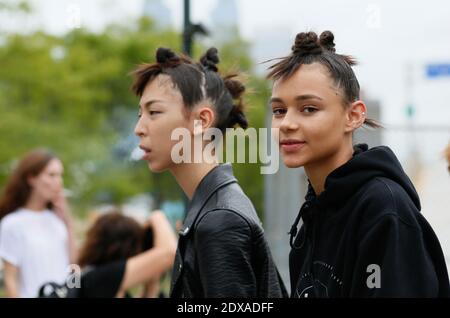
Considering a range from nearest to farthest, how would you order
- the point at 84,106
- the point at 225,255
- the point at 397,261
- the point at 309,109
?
1. the point at 397,261
2. the point at 309,109
3. the point at 225,255
4. the point at 84,106

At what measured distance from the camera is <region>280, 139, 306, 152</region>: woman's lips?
212 centimetres

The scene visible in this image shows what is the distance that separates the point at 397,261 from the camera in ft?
5.89

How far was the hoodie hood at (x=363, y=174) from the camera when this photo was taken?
198cm

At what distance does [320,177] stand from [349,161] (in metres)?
0.15

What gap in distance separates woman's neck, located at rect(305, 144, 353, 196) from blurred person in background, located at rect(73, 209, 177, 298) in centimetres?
218

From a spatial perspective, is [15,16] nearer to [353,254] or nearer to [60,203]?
[60,203]

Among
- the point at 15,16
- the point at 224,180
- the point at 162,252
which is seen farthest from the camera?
the point at 15,16

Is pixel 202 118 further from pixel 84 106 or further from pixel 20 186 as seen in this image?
pixel 84 106

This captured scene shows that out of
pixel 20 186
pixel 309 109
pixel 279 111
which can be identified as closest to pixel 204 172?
pixel 279 111

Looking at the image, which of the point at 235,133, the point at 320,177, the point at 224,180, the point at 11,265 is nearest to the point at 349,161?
the point at 320,177

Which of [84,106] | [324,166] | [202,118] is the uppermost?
[84,106]

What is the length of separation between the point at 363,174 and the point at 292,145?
23 centimetres

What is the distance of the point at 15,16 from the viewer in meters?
15.5

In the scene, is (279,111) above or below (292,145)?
above
